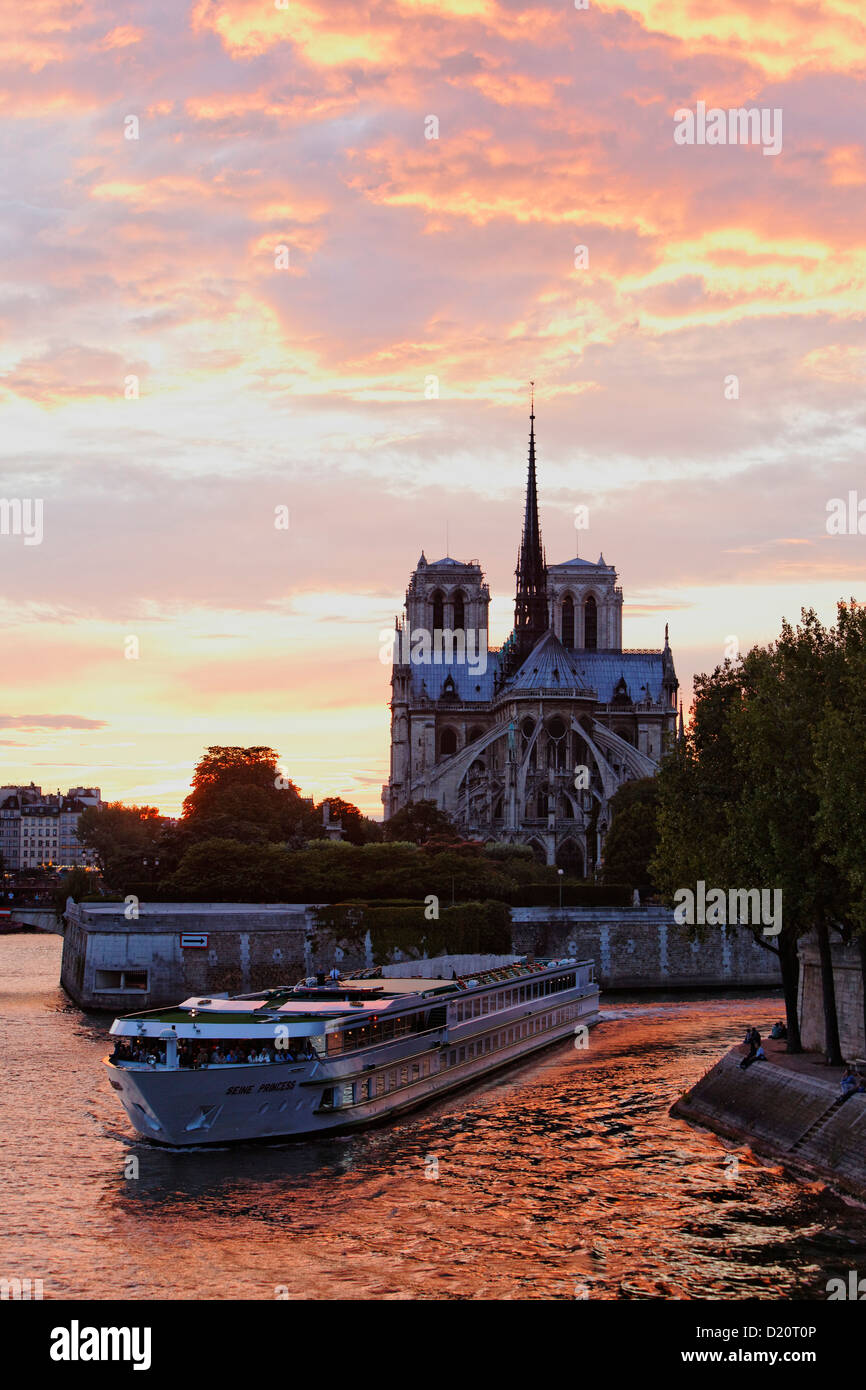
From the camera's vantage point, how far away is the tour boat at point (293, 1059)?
1503 inches

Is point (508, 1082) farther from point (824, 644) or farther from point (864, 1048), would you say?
point (824, 644)

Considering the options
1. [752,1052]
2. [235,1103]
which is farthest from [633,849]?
[235,1103]

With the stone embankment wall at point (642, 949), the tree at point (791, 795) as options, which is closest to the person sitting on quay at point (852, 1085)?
the tree at point (791, 795)

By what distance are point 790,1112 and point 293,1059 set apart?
12226 mm

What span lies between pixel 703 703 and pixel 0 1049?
2629 centimetres

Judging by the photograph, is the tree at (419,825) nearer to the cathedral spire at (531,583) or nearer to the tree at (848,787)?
the cathedral spire at (531,583)

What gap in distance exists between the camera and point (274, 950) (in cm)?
7350

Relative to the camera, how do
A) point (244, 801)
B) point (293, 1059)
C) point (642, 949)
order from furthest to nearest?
1. point (244, 801)
2. point (642, 949)
3. point (293, 1059)

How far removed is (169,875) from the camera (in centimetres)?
8669

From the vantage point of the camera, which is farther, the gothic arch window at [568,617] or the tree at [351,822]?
the gothic arch window at [568,617]

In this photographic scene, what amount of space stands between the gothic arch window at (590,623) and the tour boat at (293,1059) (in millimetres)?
116084

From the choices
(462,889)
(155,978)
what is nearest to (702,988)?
(462,889)

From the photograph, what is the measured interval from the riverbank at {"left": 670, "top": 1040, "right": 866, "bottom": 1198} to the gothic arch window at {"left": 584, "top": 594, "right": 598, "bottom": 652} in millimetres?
122946

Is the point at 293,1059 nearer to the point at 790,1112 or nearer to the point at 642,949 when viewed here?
the point at 790,1112
